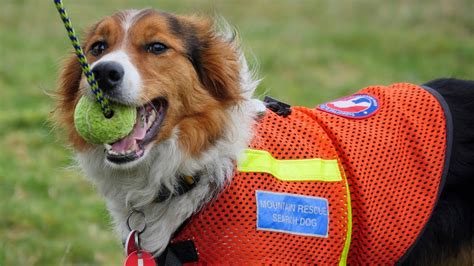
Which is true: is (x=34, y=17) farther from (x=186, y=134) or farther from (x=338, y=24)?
(x=186, y=134)

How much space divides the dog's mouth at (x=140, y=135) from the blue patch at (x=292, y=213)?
606 millimetres

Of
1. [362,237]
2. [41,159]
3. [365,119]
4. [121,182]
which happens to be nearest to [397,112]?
Answer: [365,119]

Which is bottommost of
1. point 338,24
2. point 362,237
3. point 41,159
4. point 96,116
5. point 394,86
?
point 338,24

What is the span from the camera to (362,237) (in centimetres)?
403

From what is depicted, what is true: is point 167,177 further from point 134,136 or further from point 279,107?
point 279,107

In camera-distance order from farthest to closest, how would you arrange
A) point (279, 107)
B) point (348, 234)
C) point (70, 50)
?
1. point (70, 50)
2. point (279, 107)
3. point (348, 234)

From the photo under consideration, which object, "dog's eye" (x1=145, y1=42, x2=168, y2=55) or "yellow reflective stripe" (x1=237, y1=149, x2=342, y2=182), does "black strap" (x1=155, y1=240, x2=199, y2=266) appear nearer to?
"yellow reflective stripe" (x1=237, y1=149, x2=342, y2=182)

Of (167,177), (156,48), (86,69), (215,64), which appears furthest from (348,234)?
(86,69)

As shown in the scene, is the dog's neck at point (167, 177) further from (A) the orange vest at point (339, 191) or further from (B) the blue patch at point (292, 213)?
(B) the blue patch at point (292, 213)

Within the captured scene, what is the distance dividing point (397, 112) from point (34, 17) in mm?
10761

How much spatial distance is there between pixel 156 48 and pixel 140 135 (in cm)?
49

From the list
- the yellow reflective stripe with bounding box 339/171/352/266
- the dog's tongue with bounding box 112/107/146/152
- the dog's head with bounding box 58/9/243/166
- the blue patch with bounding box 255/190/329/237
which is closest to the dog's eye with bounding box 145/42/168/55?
the dog's head with bounding box 58/9/243/166

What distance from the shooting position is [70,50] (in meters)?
4.46

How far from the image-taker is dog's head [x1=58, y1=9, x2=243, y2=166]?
3680 millimetres
